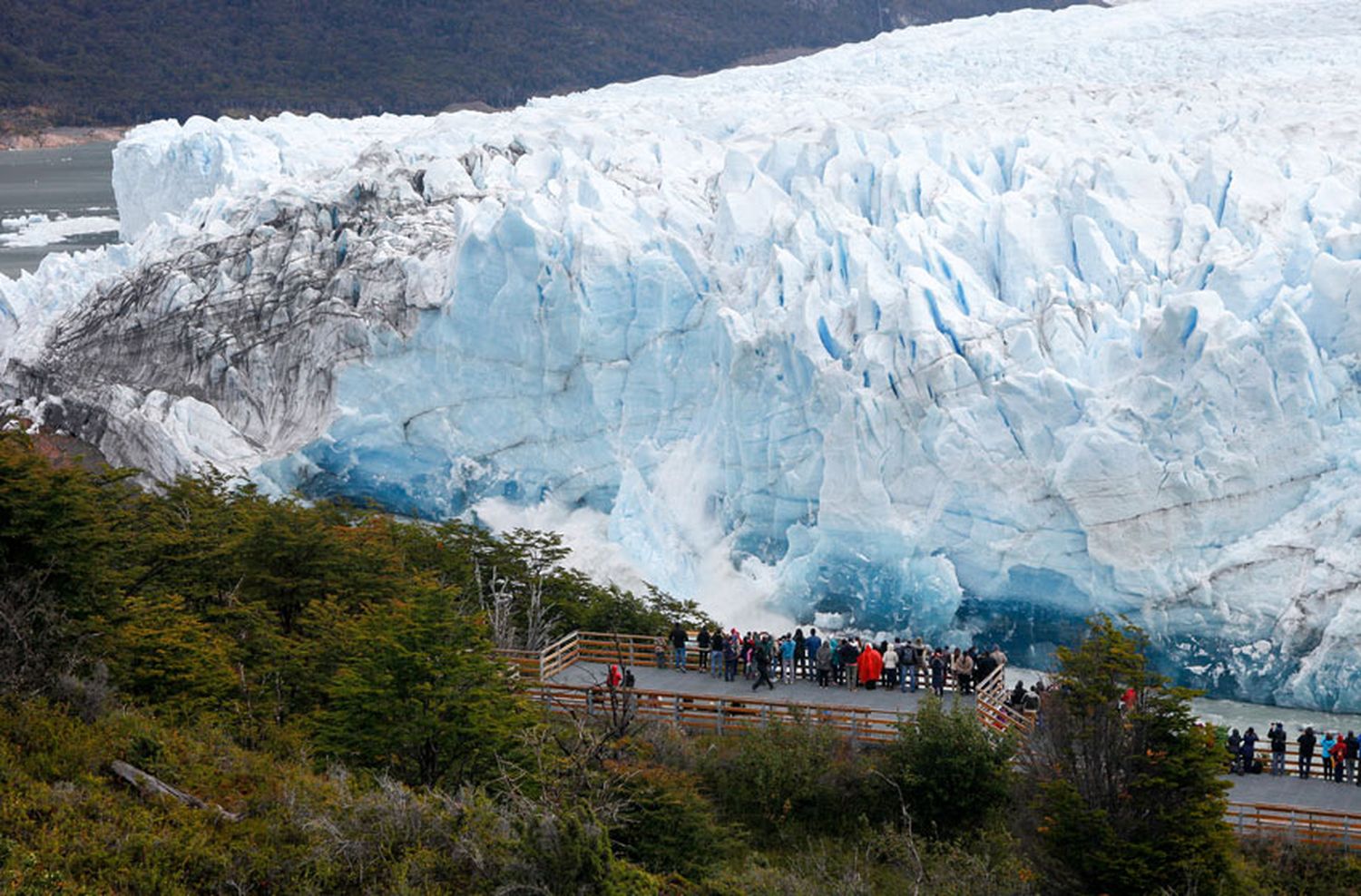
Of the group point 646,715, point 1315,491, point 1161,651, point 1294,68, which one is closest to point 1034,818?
point 646,715

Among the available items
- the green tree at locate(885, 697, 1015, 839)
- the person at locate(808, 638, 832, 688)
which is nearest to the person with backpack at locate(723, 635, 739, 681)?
the person at locate(808, 638, 832, 688)

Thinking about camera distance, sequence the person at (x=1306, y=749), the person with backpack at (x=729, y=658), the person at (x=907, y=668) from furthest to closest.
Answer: the person with backpack at (x=729, y=658), the person at (x=907, y=668), the person at (x=1306, y=749)

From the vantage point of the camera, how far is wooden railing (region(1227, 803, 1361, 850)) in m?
12.3

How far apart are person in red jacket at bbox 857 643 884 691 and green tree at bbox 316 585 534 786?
480cm

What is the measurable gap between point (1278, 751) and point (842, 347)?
28.8 feet

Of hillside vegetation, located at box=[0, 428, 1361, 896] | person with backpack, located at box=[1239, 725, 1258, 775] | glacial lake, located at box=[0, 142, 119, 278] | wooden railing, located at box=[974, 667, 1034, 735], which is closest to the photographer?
hillside vegetation, located at box=[0, 428, 1361, 896]

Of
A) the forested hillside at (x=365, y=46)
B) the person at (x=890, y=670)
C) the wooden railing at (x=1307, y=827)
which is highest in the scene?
the forested hillside at (x=365, y=46)

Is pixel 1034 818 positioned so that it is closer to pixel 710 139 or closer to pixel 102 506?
pixel 102 506

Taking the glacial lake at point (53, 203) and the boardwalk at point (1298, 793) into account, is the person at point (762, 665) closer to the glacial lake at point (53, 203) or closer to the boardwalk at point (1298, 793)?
the boardwalk at point (1298, 793)

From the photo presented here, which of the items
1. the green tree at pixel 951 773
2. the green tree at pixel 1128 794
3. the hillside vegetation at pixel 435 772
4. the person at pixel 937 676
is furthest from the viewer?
the person at pixel 937 676

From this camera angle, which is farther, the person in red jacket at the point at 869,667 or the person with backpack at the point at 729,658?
the person with backpack at the point at 729,658

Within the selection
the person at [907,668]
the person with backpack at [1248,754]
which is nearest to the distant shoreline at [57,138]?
the person at [907,668]

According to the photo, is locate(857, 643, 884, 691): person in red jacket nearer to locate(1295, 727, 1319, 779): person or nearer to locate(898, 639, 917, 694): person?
locate(898, 639, 917, 694): person

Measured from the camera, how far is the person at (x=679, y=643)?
16031mm
